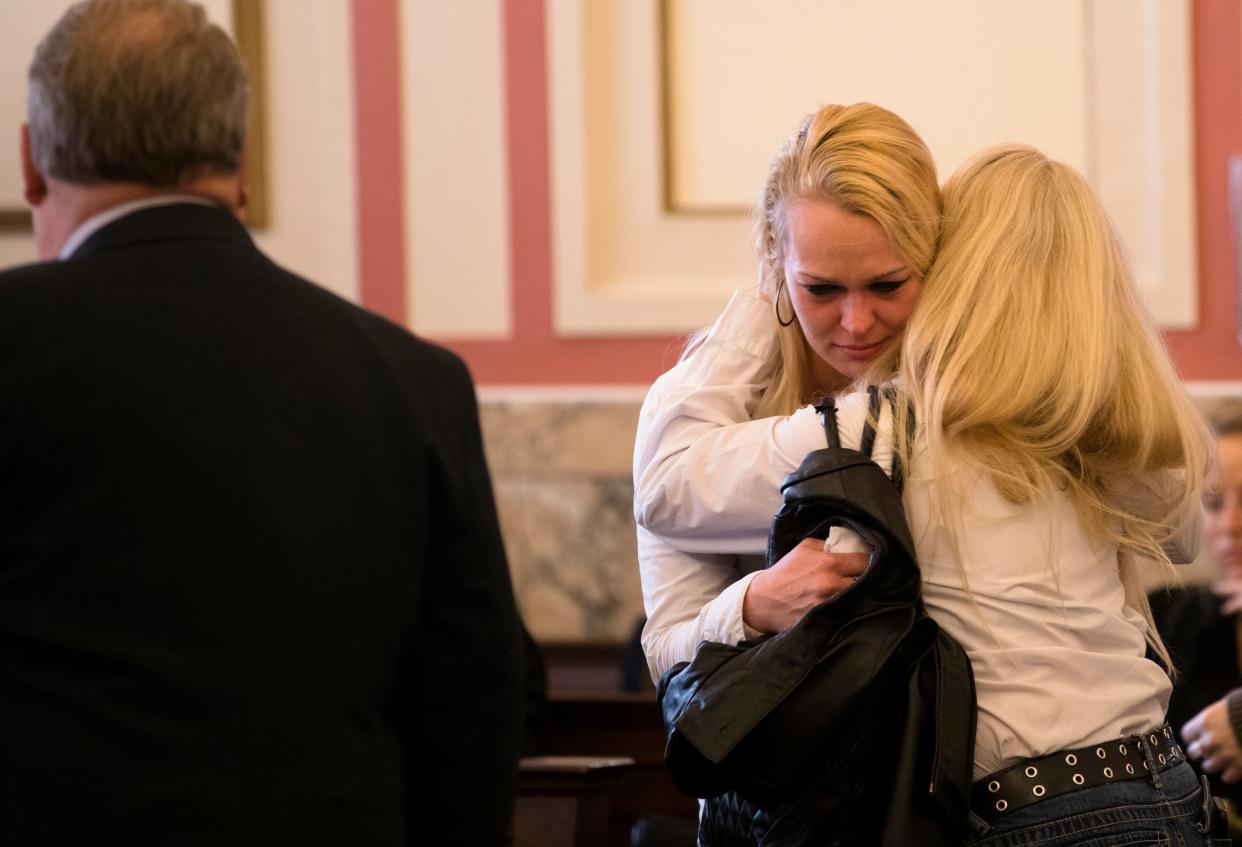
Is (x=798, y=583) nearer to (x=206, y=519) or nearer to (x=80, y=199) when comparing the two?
(x=206, y=519)

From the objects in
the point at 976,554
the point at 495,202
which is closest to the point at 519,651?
the point at 976,554

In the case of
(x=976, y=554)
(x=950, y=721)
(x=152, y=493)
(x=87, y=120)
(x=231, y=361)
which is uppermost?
(x=87, y=120)

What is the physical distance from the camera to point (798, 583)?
2.02m

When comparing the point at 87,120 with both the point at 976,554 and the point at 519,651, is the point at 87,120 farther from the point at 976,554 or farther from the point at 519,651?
the point at 976,554

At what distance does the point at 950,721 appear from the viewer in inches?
75.7

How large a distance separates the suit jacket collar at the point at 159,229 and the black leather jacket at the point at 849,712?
767 millimetres

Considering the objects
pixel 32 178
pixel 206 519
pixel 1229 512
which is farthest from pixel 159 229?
pixel 1229 512

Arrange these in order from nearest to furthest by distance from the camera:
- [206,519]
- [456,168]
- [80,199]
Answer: [206,519] < [80,199] < [456,168]

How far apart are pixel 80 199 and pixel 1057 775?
1.33 metres

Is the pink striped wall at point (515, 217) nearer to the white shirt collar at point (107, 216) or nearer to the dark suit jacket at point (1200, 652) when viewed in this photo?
the dark suit jacket at point (1200, 652)

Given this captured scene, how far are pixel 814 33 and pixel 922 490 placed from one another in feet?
11.9

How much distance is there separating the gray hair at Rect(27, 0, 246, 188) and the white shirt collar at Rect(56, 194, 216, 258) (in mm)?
21

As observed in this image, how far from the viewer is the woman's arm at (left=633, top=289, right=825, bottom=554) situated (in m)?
2.16

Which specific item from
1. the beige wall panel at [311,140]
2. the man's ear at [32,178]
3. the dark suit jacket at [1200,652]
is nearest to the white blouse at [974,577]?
the man's ear at [32,178]
